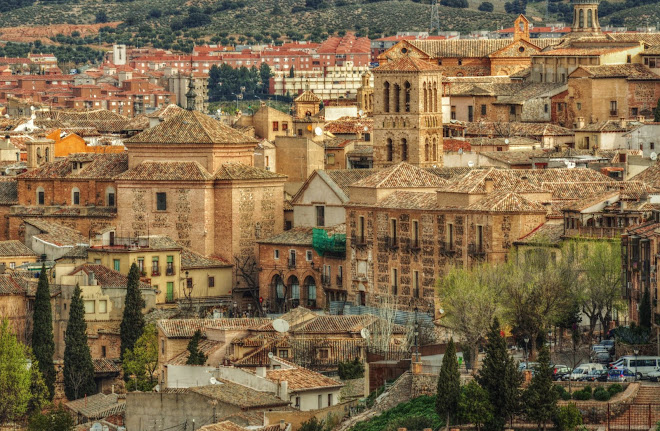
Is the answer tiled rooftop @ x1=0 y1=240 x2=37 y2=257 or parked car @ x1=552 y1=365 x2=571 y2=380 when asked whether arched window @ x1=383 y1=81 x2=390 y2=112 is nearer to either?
tiled rooftop @ x1=0 y1=240 x2=37 y2=257

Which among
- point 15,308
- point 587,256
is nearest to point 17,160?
point 15,308

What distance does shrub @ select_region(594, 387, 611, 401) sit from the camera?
5822 centimetres

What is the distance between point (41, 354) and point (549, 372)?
2685cm

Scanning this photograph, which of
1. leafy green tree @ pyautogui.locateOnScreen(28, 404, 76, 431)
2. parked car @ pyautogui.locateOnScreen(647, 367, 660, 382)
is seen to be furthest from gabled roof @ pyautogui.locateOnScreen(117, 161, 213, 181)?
parked car @ pyautogui.locateOnScreen(647, 367, 660, 382)

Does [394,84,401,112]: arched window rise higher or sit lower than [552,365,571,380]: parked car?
higher

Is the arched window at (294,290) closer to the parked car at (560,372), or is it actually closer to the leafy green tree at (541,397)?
the parked car at (560,372)

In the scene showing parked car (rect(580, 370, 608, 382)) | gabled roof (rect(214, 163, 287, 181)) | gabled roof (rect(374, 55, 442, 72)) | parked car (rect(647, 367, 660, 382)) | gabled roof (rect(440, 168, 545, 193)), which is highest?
gabled roof (rect(374, 55, 442, 72))

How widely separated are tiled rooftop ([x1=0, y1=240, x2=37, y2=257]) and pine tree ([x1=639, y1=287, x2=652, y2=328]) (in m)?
33.8

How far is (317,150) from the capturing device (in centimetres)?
10181

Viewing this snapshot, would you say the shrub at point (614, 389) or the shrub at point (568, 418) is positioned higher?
the shrub at point (614, 389)

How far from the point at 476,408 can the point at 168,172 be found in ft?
126

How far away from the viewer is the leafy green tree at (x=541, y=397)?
5747cm

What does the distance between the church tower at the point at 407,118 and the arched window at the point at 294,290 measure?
345 inches

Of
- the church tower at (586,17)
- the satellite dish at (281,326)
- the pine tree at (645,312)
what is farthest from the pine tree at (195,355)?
the church tower at (586,17)
